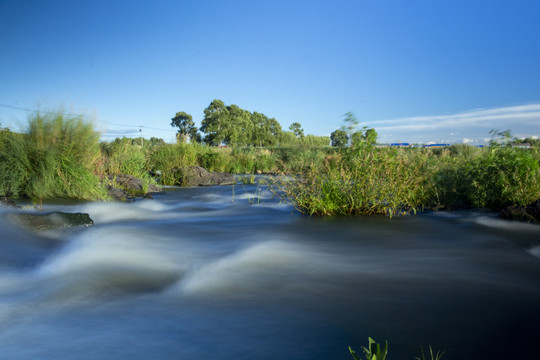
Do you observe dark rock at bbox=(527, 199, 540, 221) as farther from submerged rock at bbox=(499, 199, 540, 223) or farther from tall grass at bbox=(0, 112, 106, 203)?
tall grass at bbox=(0, 112, 106, 203)

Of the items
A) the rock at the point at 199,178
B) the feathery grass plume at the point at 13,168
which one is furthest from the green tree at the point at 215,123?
the feathery grass plume at the point at 13,168

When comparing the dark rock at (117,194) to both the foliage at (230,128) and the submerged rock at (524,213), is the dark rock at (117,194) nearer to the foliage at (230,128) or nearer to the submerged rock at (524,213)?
the submerged rock at (524,213)

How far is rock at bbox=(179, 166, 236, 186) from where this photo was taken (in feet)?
56.0

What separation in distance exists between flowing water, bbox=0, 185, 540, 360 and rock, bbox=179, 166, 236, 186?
9.75 m

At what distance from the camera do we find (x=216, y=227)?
7.77m

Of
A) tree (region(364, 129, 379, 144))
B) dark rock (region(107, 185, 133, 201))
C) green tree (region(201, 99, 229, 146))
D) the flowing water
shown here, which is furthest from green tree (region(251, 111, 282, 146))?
the flowing water

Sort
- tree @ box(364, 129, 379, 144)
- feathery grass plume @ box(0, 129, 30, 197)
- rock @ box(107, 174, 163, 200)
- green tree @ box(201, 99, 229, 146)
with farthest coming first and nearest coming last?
green tree @ box(201, 99, 229, 146)
rock @ box(107, 174, 163, 200)
feathery grass plume @ box(0, 129, 30, 197)
tree @ box(364, 129, 379, 144)

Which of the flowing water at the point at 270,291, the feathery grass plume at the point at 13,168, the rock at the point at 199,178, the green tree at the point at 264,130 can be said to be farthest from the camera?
the green tree at the point at 264,130

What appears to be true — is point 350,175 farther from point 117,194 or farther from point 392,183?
point 117,194

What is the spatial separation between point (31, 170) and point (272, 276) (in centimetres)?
828

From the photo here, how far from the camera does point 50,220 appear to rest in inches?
273

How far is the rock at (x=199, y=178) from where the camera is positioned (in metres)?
17.1

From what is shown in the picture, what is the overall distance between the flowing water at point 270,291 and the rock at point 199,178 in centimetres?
975

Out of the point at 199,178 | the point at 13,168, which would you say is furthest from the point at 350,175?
the point at 199,178
